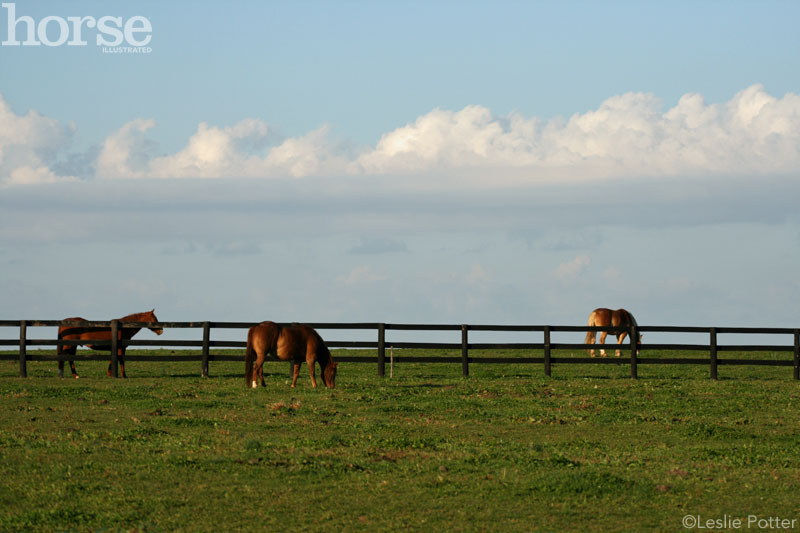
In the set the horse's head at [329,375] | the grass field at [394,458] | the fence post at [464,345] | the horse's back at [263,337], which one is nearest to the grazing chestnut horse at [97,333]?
the grass field at [394,458]

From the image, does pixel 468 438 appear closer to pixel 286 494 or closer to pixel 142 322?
pixel 286 494

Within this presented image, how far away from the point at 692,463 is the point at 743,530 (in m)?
3.42

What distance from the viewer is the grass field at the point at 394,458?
951 cm

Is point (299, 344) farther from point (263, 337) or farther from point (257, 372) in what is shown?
point (257, 372)

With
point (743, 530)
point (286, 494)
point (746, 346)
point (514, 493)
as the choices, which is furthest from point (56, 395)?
point (746, 346)

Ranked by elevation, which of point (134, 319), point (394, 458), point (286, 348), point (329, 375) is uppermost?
point (134, 319)

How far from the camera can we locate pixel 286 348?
21.9 metres

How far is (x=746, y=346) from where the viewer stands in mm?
26672

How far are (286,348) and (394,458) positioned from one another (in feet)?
32.4

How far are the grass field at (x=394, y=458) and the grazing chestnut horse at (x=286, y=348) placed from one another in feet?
1.90

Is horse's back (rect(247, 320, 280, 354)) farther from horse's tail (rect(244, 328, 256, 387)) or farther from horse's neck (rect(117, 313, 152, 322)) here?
horse's neck (rect(117, 313, 152, 322))

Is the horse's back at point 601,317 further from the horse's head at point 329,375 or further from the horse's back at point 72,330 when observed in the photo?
the horse's back at point 72,330

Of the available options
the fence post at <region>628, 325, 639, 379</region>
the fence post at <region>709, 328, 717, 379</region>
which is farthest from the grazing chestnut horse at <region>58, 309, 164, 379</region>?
the fence post at <region>709, 328, 717, 379</region>

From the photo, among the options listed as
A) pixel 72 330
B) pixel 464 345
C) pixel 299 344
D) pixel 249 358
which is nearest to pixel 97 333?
pixel 72 330
